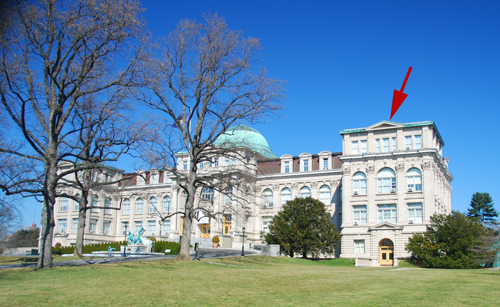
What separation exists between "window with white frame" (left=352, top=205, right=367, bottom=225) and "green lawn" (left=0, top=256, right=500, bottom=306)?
3340cm

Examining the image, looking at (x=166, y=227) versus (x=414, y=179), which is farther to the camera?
(x=166, y=227)

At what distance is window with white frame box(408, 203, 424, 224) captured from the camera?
174 ft

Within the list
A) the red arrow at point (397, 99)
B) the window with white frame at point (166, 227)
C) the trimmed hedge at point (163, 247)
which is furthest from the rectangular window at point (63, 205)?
the red arrow at point (397, 99)

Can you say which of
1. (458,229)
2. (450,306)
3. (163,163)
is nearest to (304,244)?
(458,229)

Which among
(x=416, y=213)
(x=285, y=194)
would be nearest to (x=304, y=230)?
(x=416, y=213)

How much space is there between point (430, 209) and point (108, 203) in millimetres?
48285

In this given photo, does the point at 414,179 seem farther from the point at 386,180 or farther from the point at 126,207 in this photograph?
the point at 126,207

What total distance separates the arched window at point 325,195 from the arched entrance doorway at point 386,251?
12.9 m

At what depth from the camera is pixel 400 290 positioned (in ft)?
59.2

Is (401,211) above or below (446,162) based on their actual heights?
below

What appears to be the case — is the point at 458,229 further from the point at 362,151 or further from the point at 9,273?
the point at 9,273

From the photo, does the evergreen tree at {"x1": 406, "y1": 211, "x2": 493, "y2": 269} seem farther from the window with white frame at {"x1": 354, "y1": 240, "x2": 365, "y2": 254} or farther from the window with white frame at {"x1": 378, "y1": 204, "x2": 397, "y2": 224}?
the window with white frame at {"x1": 354, "y1": 240, "x2": 365, "y2": 254}

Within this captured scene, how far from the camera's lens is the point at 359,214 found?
56.2m

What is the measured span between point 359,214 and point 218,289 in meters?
40.5
